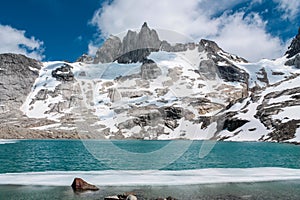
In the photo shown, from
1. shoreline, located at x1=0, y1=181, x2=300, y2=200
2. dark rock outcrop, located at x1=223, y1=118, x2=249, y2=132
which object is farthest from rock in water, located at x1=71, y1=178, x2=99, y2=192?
dark rock outcrop, located at x1=223, y1=118, x2=249, y2=132

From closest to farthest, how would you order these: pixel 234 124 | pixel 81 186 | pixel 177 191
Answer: pixel 177 191 → pixel 81 186 → pixel 234 124

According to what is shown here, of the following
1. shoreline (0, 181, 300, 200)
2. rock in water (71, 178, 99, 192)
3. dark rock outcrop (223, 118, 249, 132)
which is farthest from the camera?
dark rock outcrop (223, 118, 249, 132)

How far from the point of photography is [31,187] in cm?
3047

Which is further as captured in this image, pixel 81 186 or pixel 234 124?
pixel 234 124

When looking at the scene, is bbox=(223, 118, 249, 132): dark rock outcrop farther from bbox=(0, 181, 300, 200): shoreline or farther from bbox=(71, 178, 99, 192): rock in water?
bbox=(71, 178, 99, 192): rock in water

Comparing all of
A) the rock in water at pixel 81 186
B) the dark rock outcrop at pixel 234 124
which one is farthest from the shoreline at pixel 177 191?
the dark rock outcrop at pixel 234 124

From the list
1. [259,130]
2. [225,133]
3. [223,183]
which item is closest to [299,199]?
[223,183]

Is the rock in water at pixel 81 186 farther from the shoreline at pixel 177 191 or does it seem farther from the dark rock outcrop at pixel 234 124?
the dark rock outcrop at pixel 234 124

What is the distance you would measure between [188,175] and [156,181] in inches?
246

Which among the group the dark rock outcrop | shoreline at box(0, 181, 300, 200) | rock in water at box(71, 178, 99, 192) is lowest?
shoreline at box(0, 181, 300, 200)

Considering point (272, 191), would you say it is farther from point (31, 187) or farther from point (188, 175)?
point (31, 187)

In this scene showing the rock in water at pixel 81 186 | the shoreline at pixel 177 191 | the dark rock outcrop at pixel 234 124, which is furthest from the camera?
the dark rock outcrop at pixel 234 124

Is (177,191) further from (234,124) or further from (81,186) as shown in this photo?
(234,124)

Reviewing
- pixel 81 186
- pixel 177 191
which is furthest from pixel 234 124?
pixel 81 186
